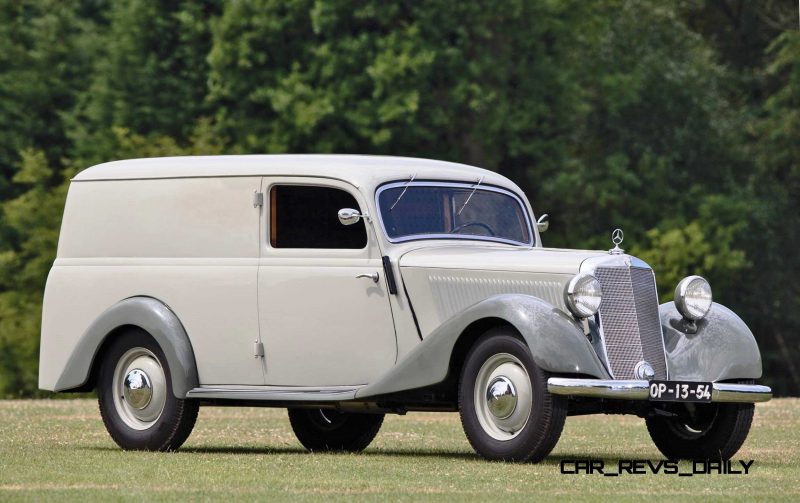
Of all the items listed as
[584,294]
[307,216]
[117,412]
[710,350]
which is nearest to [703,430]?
[710,350]

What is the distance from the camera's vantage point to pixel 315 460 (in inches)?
489

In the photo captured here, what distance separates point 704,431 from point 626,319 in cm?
133

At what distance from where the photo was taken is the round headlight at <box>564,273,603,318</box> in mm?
11680

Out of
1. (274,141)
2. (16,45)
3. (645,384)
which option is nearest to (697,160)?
(274,141)

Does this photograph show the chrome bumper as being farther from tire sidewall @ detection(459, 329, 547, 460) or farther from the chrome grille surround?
the chrome grille surround

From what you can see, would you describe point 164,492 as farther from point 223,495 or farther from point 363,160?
point 363,160

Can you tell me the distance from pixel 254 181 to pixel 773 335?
34584 millimetres

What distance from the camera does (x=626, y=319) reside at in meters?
12.0

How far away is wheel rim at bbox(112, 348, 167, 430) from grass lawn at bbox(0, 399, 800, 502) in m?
0.34

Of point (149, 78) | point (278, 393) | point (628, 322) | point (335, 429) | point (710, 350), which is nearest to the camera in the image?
point (628, 322)

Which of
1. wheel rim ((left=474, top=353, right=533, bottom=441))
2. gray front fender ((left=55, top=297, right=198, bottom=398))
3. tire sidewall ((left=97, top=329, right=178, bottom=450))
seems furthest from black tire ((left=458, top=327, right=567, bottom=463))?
tire sidewall ((left=97, top=329, right=178, bottom=450))

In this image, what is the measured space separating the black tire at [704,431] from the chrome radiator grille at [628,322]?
75 centimetres

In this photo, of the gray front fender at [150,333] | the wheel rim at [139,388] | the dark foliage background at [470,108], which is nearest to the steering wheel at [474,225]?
the gray front fender at [150,333]

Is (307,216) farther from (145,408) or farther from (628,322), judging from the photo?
(628,322)
